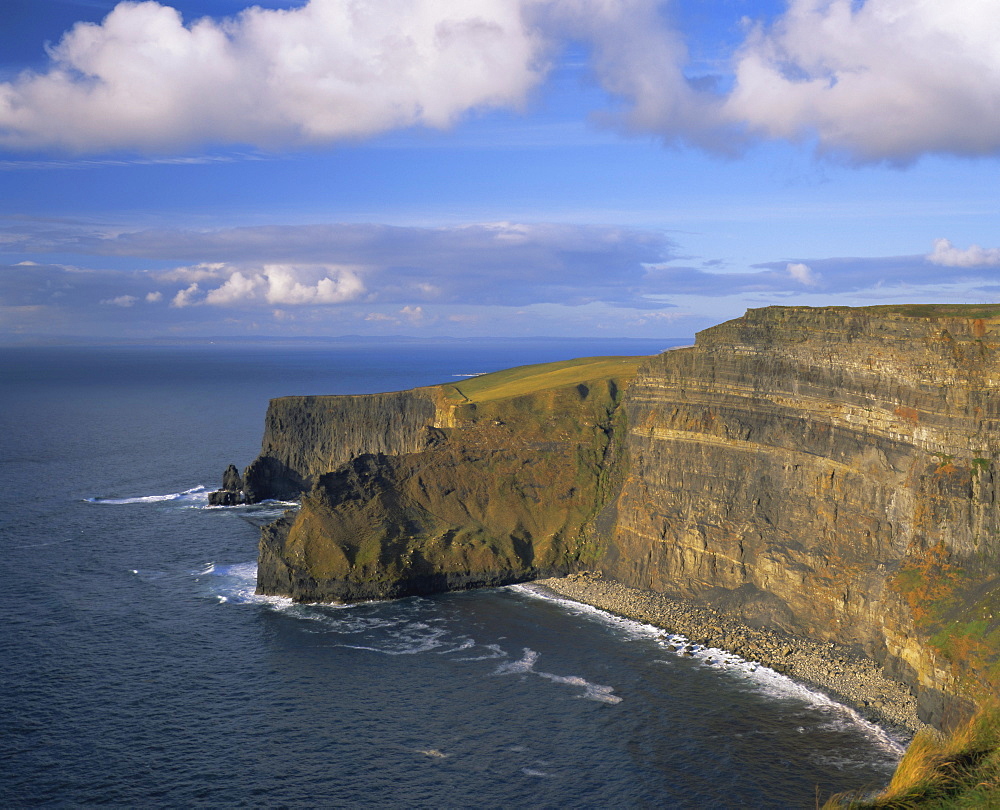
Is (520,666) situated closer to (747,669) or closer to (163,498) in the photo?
(747,669)

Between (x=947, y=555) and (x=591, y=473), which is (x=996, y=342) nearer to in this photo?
(x=947, y=555)

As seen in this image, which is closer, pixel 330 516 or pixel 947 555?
pixel 947 555

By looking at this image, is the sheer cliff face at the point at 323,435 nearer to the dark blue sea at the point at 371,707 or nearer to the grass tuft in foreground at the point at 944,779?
the dark blue sea at the point at 371,707

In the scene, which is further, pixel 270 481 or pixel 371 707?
pixel 270 481

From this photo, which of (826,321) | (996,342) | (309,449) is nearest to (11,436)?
(309,449)

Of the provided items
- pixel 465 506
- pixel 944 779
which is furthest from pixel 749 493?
pixel 944 779

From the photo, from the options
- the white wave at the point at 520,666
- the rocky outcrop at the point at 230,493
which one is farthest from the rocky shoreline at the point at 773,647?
the rocky outcrop at the point at 230,493

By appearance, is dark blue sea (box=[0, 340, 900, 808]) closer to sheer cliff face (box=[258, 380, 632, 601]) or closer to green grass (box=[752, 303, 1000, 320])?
sheer cliff face (box=[258, 380, 632, 601])
